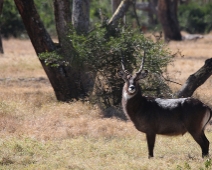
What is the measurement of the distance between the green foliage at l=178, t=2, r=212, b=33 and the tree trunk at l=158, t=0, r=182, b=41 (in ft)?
23.0

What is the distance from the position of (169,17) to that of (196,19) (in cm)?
837

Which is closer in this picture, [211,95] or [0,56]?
[211,95]

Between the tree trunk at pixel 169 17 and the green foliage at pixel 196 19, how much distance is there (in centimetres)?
701

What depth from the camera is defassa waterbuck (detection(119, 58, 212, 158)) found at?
7508mm

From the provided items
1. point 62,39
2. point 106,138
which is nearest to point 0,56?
point 62,39

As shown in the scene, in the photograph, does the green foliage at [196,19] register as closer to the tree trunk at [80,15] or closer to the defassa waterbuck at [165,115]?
the tree trunk at [80,15]

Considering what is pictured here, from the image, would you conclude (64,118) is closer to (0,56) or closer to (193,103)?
(193,103)

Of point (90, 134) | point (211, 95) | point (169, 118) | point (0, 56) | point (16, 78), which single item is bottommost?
point (0, 56)

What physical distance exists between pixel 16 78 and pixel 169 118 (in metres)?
8.90

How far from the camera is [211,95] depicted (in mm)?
12320

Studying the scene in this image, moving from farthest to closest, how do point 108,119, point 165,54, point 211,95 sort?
1. point 211,95
2. point 165,54
3. point 108,119

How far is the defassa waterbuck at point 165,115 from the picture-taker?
7.51 meters

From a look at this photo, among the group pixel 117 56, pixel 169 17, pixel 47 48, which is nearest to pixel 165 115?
pixel 117 56

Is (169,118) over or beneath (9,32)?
over
